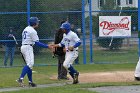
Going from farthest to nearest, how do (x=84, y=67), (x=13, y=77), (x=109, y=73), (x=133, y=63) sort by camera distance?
(x=133, y=63)
(x=84, y=67)
(x=109, y=73)
(x=13, y=77)

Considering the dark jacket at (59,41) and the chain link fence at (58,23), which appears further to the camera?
the chain link fence at (58,23)

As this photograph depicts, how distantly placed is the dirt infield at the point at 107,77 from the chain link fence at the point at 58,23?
159 inches

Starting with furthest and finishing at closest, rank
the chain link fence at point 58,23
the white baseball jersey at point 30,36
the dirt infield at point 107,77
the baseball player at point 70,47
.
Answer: the chain link fence at point 58,23
the dirt infield at point 107,77
the baseball player at point 70,47
the white baseball jersey at point 30,36

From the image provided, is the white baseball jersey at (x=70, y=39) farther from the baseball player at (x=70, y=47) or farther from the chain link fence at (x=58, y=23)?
the chain link fence at (x=58, y=23)

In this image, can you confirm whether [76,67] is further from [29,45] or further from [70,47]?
[29,45]

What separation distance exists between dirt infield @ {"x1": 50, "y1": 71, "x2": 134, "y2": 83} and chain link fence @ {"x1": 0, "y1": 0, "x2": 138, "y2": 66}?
13.3 feet

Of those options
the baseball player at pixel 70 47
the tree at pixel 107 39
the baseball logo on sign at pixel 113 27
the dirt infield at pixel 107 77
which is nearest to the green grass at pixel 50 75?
the baseball player at pixel 70 47

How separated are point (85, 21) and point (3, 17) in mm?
3696

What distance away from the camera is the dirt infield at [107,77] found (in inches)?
602

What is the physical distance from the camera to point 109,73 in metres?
17.5

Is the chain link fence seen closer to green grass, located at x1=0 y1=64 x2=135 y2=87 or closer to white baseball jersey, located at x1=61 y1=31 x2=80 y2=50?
green grass, located at x1=0 y1=64 x2=135 y2=87

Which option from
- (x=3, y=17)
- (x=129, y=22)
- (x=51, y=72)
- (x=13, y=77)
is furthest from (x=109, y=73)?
(x=3, y=17)

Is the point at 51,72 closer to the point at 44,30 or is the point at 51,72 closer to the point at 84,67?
the point at 84,67

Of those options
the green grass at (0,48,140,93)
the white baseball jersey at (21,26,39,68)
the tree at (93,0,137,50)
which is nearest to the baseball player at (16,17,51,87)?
the white baseball jersey at (21,26,39,68)
